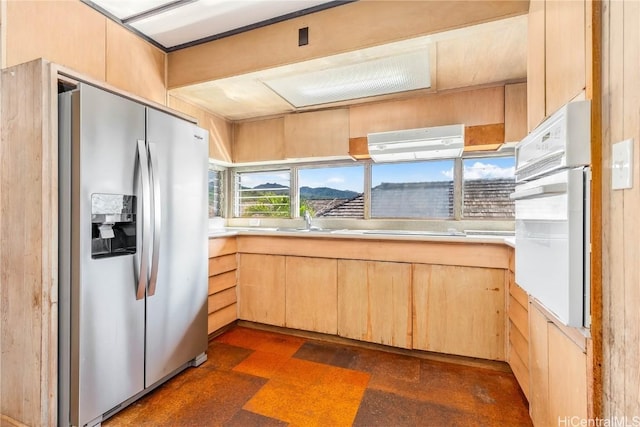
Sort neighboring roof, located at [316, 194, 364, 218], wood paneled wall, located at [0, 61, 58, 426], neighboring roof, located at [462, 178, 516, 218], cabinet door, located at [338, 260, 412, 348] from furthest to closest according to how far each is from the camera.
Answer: neighboring roof, located at [316, 194, 364, 218] → neighboring roof, located at [462, 178, 516, 218] → cabinet door, located at [338, 260, 412, 348] → wood paneled wall, located at [0, 61, 58, 426]

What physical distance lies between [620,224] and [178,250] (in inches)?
80.8

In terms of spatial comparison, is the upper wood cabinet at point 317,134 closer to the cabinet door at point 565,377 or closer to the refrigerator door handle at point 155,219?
the refrigerator door handle at point 155,219

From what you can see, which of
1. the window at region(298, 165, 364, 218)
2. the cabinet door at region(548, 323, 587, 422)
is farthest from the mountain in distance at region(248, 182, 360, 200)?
the cabinet door at region(548, 323, 587, 422)

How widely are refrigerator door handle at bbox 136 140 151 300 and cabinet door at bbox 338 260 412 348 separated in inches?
56.1

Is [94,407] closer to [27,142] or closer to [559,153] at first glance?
[27,142]

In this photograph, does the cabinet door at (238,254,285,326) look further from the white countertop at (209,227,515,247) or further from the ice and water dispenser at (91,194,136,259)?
the ice and water dispenser at (91,194,136,259)

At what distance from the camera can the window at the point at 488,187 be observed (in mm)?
2613

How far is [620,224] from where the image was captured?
0.76 m

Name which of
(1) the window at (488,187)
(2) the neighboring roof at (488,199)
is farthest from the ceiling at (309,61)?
(2) the neighboring roof at (488,199)

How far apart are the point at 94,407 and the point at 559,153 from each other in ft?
7.27

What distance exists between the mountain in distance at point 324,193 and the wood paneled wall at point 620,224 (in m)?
2.39

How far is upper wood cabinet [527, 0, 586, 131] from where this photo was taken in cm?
91

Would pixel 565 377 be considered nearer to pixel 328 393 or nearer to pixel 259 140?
pixel 328 393

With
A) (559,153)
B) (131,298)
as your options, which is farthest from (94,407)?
(559,153)
